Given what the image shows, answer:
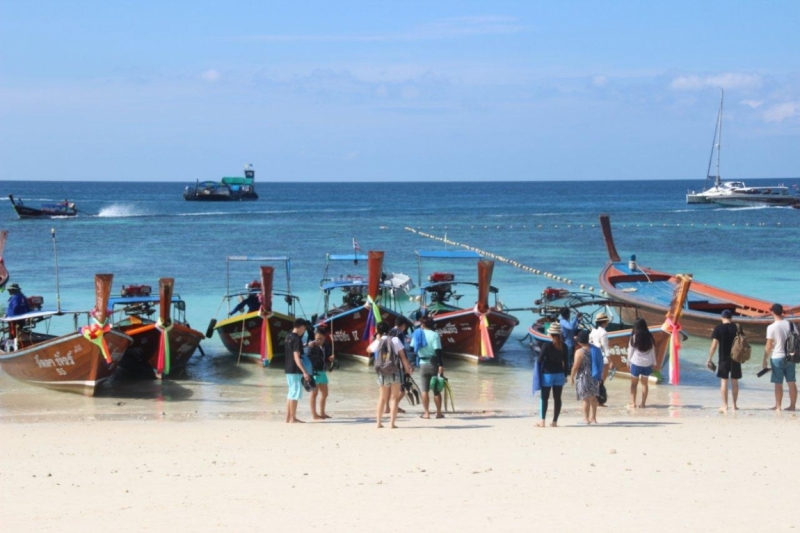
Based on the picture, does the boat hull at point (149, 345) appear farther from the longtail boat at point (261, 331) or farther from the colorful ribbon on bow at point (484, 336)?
the colorful ribbon on bow at point (484, 336)

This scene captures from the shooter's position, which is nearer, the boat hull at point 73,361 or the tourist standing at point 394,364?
the tourist standing at point 394,364

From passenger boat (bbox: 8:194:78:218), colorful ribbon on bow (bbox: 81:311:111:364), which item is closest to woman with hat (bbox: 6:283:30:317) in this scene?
colorful ribbon on bow (bbox: 81:311:111:364)

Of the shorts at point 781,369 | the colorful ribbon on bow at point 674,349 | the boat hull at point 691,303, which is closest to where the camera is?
the shorts at point 781,369

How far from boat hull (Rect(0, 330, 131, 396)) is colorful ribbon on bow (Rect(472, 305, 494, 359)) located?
634 cm

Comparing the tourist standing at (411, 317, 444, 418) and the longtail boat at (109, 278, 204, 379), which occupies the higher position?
the tourist standing at (411, 317, 444, 418)

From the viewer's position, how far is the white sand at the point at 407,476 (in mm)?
8258

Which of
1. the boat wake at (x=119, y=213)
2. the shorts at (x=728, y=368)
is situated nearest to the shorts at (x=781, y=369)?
the shorts at (x=728, y=368)

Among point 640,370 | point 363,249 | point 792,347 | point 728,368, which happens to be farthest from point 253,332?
point 363,249

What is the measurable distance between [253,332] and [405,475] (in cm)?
982

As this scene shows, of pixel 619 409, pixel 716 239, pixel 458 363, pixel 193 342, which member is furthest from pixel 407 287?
pixel 716 239

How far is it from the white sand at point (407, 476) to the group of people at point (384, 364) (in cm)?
33

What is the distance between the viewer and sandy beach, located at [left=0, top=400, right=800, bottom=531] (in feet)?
27.1

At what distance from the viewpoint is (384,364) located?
12000mm

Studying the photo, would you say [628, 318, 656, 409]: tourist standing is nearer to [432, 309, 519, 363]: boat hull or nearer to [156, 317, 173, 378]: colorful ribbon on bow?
[432, 309, 519, 363]: boat hull
